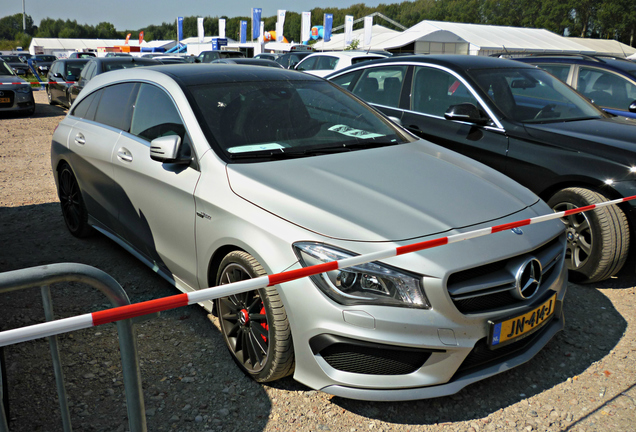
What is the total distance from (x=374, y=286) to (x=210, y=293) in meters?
0.78

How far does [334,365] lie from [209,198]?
1.14 meters

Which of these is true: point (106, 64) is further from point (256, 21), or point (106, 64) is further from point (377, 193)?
point (256, 21)

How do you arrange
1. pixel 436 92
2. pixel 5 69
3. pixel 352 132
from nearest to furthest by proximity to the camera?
pixel 352 132 < pixel 436 92 < pixel 5 69

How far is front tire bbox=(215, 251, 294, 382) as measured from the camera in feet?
8.09

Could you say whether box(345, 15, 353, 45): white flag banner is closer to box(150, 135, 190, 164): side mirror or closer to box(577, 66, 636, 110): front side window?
box(577, 66, 636, 110): front side window

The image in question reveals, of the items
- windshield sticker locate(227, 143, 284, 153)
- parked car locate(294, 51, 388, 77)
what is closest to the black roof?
windshield sticker locate(227, 143, 284, 153)

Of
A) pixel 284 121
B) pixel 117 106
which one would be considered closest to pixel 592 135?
pixel 284 121

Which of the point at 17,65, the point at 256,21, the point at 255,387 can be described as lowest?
the point at 255,387

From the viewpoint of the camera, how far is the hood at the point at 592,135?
12.8 feet

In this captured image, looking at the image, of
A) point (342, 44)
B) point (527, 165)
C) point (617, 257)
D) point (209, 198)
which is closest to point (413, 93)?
point (527, 165)

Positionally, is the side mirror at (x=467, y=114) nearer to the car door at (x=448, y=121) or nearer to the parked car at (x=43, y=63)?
the car door at (x=448, y=121)

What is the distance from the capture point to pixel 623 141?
13.1 feet

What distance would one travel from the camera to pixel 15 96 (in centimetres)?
1426

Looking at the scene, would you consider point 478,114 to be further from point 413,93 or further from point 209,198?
point 209,198
